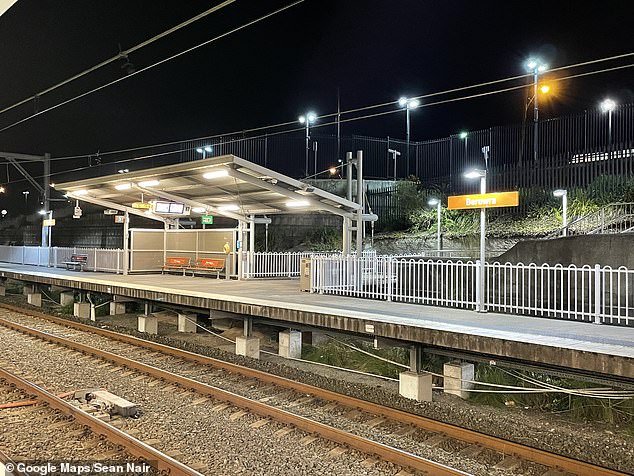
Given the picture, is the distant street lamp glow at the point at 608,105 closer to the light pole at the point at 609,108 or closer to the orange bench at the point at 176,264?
the light pole at the point at 609,108

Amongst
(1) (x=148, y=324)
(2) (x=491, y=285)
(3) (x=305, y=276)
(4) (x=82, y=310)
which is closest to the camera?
(2) (x=491, y=285)

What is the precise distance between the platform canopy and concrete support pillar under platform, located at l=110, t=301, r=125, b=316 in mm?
3802

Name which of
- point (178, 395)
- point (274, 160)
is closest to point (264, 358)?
point (178, 395)

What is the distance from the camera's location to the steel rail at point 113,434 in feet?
19.6

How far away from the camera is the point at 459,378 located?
9734 mm

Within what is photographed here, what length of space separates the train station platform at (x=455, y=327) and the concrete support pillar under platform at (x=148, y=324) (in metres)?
1.40

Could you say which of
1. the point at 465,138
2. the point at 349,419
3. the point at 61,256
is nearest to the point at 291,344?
the point at 349,419

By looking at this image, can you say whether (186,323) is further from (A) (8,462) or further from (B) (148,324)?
(A) (8,462)

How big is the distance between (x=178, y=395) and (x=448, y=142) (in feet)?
85.9

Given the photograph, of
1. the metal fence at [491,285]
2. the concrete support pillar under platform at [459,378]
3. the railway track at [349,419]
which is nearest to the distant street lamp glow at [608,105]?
the metal fence at [491,285]

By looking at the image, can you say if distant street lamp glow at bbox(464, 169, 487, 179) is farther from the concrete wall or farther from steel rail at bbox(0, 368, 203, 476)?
steel rail at bbox(0, 368, 203, 476)

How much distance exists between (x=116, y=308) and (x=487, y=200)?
1498cm

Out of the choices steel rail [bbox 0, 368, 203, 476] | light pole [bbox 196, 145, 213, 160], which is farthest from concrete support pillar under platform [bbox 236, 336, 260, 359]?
light pole [bbox 196, 145, 213, 160]

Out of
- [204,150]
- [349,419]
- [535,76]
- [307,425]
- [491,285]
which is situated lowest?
[349,419]
